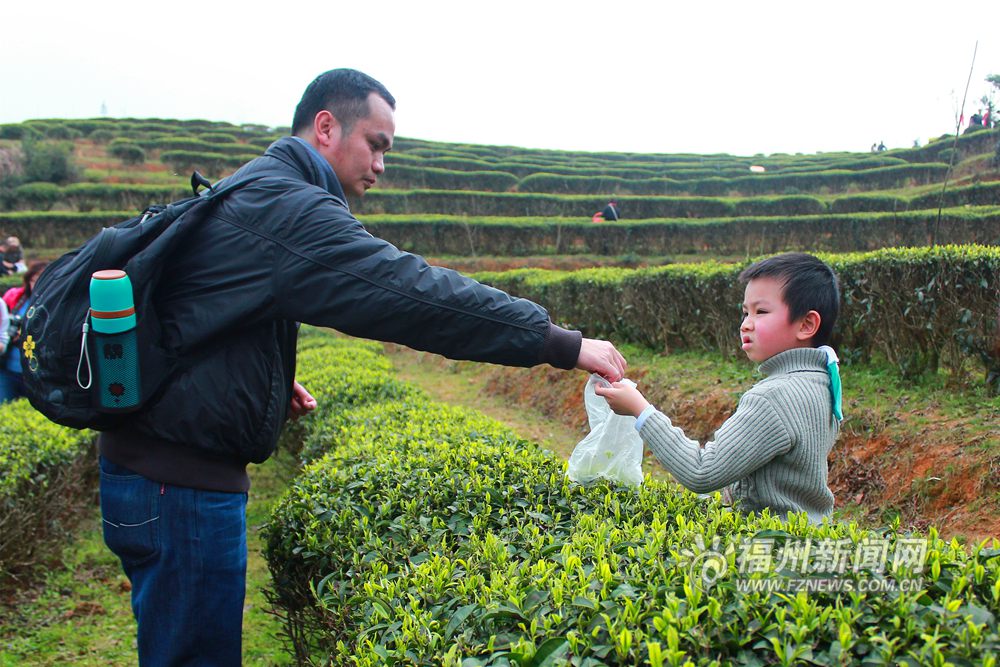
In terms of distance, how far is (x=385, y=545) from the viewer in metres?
2.18

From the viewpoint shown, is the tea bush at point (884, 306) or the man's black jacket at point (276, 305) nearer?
the man's black jacket at point (276, 305)

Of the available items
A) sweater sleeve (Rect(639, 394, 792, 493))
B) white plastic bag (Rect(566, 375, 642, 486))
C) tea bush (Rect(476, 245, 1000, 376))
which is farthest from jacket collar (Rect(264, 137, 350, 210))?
tea bush (Rect(476, 245, 1000, 376))

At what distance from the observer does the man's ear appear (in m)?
2.20

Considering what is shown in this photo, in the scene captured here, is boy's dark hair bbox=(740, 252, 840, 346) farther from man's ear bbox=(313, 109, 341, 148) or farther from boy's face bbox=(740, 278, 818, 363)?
man's ear bbox=(313, 109, 341, 148)

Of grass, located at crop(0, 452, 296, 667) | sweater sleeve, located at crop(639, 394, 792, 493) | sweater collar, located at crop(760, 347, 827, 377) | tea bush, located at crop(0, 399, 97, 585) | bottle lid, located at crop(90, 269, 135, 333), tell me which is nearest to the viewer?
bottle lid, located at crop(90, 269, 135, 333)

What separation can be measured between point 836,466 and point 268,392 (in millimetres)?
4024

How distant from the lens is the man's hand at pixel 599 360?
6.63ft

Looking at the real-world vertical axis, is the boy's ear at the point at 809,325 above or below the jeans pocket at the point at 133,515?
above

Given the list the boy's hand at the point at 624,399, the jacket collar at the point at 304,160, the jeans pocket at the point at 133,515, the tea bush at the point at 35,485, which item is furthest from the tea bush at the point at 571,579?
the tea bush at the point at 35,485

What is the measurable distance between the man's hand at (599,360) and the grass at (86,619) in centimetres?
207

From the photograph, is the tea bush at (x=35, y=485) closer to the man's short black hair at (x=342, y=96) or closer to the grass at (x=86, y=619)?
the grass at (x=86, y=619)

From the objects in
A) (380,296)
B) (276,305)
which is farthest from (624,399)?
(276,305)

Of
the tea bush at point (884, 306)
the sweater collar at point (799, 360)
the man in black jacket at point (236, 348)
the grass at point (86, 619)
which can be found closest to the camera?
the man in black jacket at point (236, 348)

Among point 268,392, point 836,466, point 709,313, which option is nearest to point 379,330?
point 268,392
